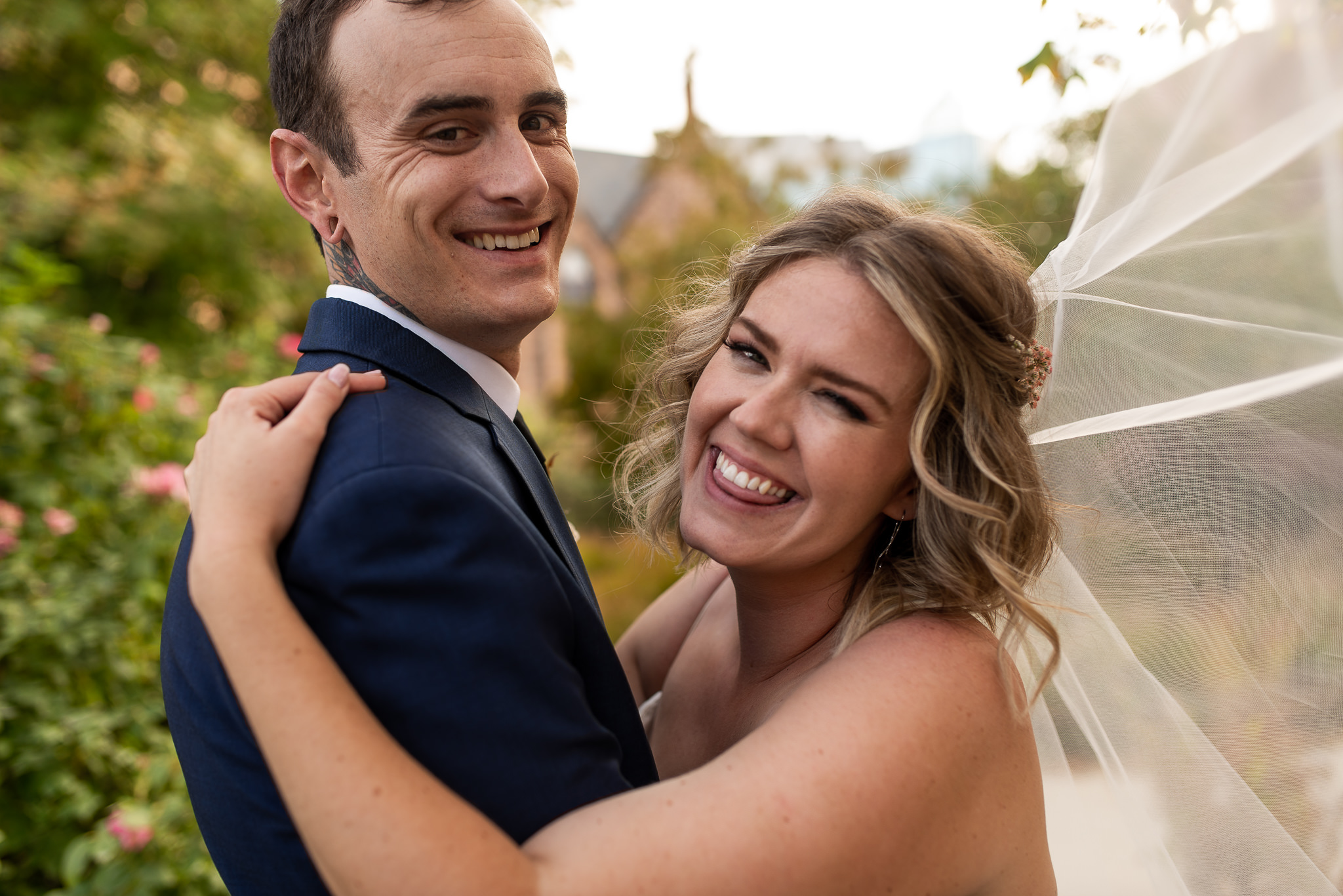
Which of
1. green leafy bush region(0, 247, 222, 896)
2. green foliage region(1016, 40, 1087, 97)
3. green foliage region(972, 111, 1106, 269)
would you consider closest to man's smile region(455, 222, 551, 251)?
green foliage region(1016, 40, 1087, 97)

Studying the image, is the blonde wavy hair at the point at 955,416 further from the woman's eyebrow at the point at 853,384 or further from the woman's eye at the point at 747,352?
the woman's eye at the point at 747,352

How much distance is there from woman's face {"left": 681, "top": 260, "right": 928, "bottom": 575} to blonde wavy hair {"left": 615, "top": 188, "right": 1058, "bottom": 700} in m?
0.05

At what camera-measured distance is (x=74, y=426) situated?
13.0 feet

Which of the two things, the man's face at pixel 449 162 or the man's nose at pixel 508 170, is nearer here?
the man's face at pixel 449 162

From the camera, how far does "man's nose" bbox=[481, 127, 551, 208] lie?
77.9 inches

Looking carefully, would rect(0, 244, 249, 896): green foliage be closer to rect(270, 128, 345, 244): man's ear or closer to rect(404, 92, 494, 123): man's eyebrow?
rect(270, 128, 345, 244): man's ear

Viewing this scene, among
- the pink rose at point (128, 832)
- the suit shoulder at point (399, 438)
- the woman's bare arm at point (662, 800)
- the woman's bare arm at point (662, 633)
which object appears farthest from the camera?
the pink rose at point (128, 832)

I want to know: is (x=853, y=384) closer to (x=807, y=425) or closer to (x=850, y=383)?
(x=850, y=383)

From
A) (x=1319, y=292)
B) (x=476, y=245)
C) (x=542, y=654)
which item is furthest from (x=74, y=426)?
(x=1319, y=292)

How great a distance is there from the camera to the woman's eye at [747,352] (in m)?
2.12

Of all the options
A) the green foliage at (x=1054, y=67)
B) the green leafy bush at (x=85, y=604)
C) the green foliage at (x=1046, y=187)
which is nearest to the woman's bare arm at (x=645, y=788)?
the green foliage at (x=1054, y=67)

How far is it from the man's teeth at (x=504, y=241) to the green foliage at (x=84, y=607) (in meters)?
2.45

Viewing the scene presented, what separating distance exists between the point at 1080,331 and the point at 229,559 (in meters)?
1.87

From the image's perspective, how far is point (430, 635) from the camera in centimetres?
138
